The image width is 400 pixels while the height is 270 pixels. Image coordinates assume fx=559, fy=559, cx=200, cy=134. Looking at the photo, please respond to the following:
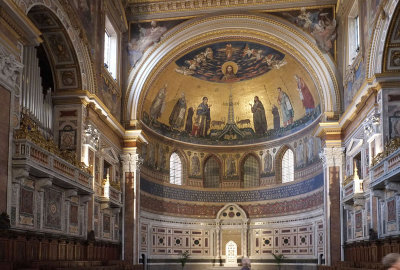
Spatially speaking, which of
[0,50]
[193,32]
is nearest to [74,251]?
[0,50]

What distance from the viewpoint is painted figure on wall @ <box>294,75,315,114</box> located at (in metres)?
35.5

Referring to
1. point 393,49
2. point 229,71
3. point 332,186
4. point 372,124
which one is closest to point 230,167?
point 229,71

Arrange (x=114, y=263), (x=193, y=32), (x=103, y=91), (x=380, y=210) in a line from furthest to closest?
(x=193, y=32), (x=103, y=91), (x=114, y=263), (x=380, y=210)

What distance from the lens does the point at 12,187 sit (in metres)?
18.0

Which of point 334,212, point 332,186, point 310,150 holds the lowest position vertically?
point 334,212

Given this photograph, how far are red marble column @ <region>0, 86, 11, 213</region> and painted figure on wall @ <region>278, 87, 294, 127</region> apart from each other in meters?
23.8

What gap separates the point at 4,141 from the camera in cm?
1730

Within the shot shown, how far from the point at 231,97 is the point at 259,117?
8.38 ft

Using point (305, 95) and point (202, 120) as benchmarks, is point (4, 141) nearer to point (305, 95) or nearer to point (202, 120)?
point (305, 95)

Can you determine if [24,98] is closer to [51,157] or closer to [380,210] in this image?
[51,157]

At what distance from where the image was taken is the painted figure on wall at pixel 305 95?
3550 cm

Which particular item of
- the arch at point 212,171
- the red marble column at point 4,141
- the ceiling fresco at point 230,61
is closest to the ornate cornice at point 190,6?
the ceiling fresco at point 230,61

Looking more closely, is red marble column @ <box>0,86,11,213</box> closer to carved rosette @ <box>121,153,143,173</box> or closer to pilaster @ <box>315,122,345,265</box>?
carved rosette @ <box>121,153,143,173</box>

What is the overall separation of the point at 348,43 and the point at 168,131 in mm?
14343
